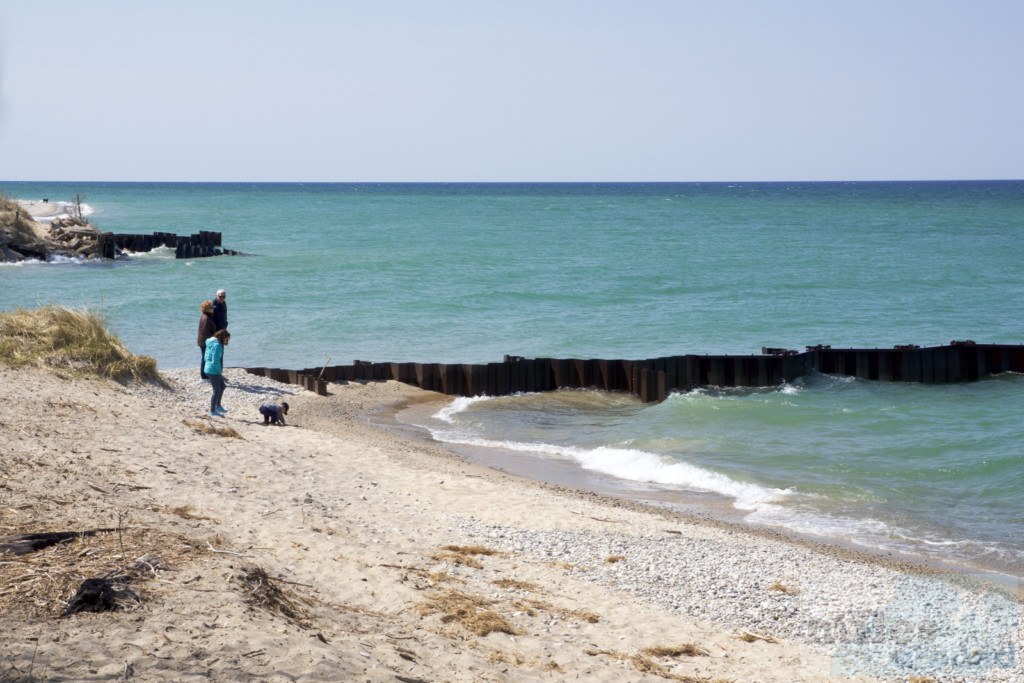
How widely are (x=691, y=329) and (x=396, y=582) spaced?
22.0 metres

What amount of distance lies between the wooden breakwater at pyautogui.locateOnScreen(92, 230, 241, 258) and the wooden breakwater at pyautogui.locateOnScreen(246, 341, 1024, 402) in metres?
31.5

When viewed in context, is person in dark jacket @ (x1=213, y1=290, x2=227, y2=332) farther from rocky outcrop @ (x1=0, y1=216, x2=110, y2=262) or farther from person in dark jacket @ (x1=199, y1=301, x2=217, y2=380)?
rocky outcrop @ (x1=0, y1=216, x2=110, y2=262)

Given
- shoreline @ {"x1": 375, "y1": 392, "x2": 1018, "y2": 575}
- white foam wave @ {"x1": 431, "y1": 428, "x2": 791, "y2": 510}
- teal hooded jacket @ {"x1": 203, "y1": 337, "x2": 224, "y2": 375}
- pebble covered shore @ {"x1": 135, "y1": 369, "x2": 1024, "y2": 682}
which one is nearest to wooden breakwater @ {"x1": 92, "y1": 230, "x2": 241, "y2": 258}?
shoreline @ {"x1": 375, "y1": 392, "x2": 1018, "y2": 575}

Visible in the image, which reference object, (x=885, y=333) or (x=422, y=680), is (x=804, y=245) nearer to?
(x=885, y=333)

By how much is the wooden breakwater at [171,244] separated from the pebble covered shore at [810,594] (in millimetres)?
42396

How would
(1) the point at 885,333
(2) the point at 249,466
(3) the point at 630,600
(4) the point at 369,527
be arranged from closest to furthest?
(3) the point at 630,600
(4) the point at 369,527
(2) the point at 249,466
(1) the point at 885,333

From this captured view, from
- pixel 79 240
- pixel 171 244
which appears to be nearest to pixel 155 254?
pixel 171 244

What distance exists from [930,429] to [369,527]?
12245 millimetres

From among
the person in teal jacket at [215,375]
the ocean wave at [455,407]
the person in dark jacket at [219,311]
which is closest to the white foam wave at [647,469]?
the ocean wave at [455,407]

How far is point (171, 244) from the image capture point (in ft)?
178

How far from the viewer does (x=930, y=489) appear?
1341 centimetres

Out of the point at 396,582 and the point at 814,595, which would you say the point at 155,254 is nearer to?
the point at 396,582

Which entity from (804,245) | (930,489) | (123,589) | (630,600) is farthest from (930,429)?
(804,245)

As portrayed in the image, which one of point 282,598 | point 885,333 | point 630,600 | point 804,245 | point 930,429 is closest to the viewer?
point 282,598
